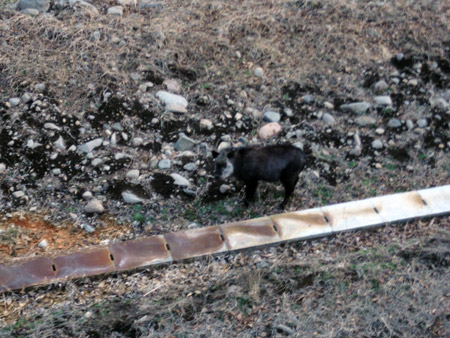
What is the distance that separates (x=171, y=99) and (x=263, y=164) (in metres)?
1.74

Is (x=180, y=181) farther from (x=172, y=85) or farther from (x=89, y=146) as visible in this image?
(x=172, y=85)

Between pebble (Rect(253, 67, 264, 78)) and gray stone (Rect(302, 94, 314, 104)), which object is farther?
pebble (Rect(253, 67, 264, 78))

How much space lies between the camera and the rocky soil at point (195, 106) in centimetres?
566

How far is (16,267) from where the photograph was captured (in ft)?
15.9

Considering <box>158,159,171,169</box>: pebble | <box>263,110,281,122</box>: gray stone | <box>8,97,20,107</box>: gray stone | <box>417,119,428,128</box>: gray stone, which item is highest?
<box>417,119,428,128</box>: gray stone

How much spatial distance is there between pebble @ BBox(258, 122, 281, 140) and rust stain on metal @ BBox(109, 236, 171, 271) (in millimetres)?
1909

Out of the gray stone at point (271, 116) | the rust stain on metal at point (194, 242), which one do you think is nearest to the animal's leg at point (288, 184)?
the rust stain on metal at point (194, 242)

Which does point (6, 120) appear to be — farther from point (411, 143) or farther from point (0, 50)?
point (411, 143)

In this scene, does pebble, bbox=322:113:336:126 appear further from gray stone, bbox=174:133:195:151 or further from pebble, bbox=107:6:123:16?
pebble, bbox=107:6:123:16

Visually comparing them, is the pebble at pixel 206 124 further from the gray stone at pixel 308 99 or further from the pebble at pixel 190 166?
the gray stone at pixel 308 99

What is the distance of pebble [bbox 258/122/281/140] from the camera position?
6.37 m

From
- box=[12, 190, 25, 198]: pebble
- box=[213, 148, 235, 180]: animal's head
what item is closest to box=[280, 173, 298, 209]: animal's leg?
box=[213, 148, 235, 180]: animal's head

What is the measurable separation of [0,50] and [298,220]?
443cm

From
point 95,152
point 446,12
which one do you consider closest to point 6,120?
point 95,152
